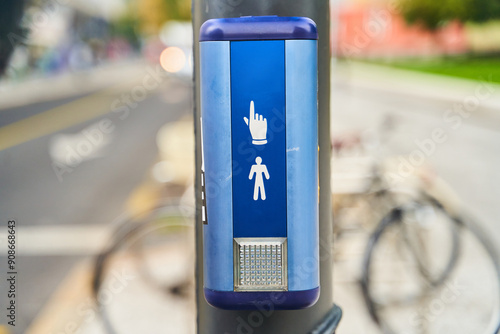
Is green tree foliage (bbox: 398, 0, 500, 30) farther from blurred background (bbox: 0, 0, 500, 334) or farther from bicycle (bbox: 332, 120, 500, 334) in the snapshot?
bicycle (bbox: 332, 120, 500, 334)

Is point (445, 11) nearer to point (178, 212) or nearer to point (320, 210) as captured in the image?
point (178, 212)

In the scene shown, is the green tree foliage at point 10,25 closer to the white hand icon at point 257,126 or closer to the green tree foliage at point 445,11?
the white hand icon at point 257,126

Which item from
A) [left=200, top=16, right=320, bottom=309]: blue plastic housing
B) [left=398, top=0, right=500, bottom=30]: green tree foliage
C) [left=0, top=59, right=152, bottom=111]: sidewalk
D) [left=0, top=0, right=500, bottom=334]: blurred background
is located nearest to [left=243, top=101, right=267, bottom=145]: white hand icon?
[left=200, top=16, right=320, bottom=309]: blue plastic housing

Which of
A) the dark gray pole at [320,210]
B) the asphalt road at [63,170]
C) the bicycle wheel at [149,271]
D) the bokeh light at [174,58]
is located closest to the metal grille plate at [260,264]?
the dark gray pole at [320,210]

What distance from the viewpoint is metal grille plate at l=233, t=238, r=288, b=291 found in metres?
2.18

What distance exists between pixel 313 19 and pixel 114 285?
276 cm

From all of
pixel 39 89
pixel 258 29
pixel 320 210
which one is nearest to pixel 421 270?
pixel 320 210

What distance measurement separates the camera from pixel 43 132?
1593 centimetres

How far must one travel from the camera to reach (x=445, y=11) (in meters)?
41.2

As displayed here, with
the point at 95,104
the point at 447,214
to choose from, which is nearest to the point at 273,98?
the point at 447,214

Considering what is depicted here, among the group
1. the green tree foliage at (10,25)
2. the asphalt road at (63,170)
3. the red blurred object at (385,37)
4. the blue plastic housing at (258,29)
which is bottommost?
the asphalt road at (63,170)

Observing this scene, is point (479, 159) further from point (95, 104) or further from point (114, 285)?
point (95, 104)

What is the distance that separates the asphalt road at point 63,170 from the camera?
5.53 metres

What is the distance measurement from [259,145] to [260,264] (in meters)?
0.37
